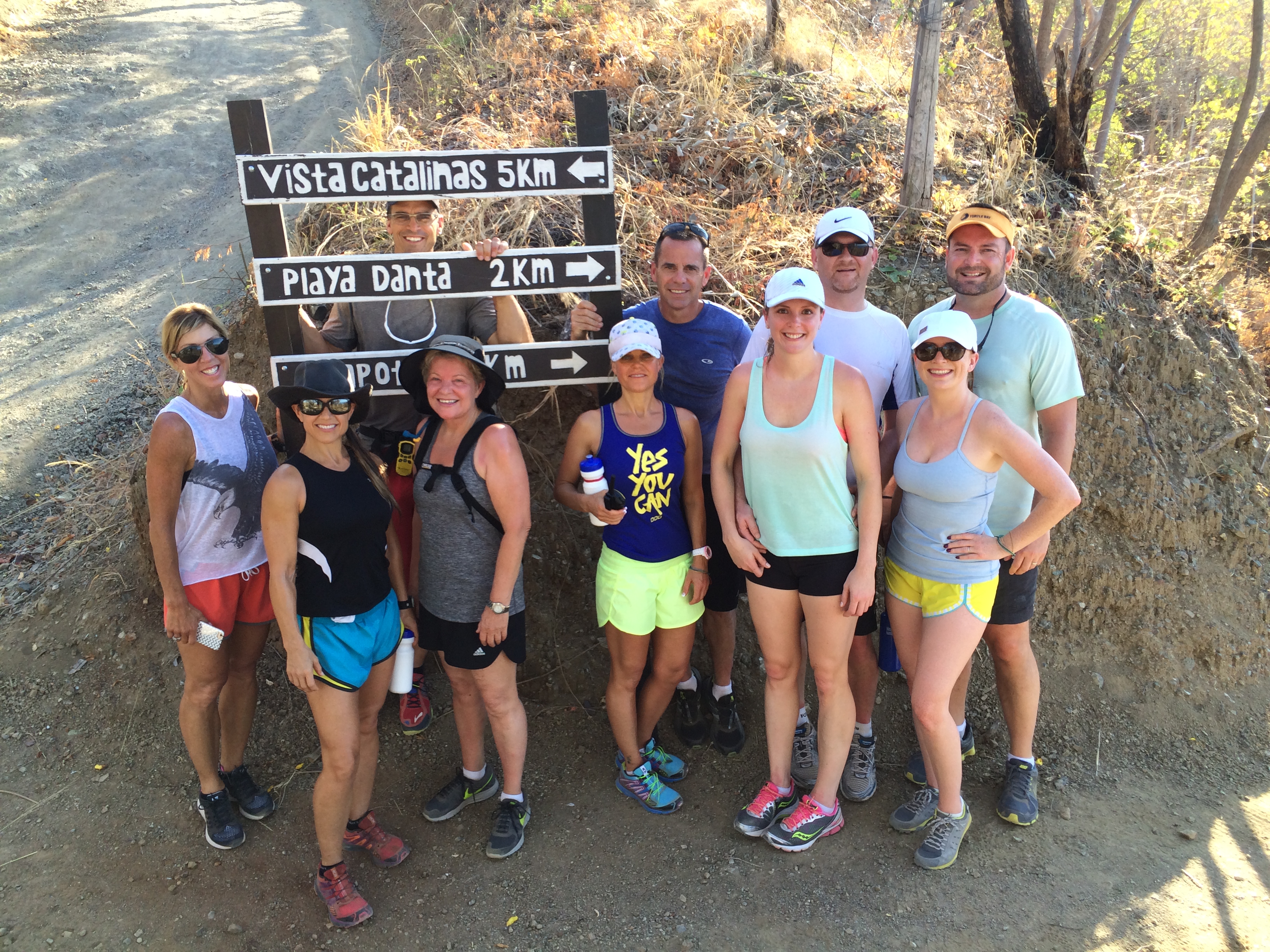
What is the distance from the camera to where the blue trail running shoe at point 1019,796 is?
3922 millimetres

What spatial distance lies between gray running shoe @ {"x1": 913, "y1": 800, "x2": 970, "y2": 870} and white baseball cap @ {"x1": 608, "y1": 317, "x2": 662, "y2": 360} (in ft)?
8.08

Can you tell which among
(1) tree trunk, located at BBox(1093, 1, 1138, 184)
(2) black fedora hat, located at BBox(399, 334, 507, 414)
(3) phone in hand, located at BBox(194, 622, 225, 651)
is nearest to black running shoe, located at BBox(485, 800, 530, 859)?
(3) phone in hand, located at BBox(194, 622, 225, 651)

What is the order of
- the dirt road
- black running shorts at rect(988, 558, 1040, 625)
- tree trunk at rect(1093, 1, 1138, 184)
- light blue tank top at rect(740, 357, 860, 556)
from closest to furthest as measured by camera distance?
light blue tank top at rect(740, 357, 860, 556), black running shorts at rect(988, 558, 1040, 625), the dirt road, tree trunk at rect(1093, 1, 1138, 184)

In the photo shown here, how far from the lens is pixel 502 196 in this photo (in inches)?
150

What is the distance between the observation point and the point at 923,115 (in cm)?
603

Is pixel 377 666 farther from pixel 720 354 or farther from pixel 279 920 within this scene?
pixel 720 354

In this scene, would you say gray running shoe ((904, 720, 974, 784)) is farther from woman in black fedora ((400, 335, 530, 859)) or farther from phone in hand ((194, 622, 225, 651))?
phone in hand ((194, 622, 225, 651))

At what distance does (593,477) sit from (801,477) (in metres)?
0.86

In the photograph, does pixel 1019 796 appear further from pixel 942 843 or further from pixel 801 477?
pixel 801 477

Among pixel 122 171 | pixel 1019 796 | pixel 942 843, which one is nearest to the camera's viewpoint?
pixel 942 843

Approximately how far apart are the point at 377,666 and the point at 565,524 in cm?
190

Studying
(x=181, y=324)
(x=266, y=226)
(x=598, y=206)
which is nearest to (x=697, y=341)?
(x=598, y=206)

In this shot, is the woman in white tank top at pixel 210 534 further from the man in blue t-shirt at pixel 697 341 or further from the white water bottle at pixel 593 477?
the man in blue t-shirt at pixel 697 341

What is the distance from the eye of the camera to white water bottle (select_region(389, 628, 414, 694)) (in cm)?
349
